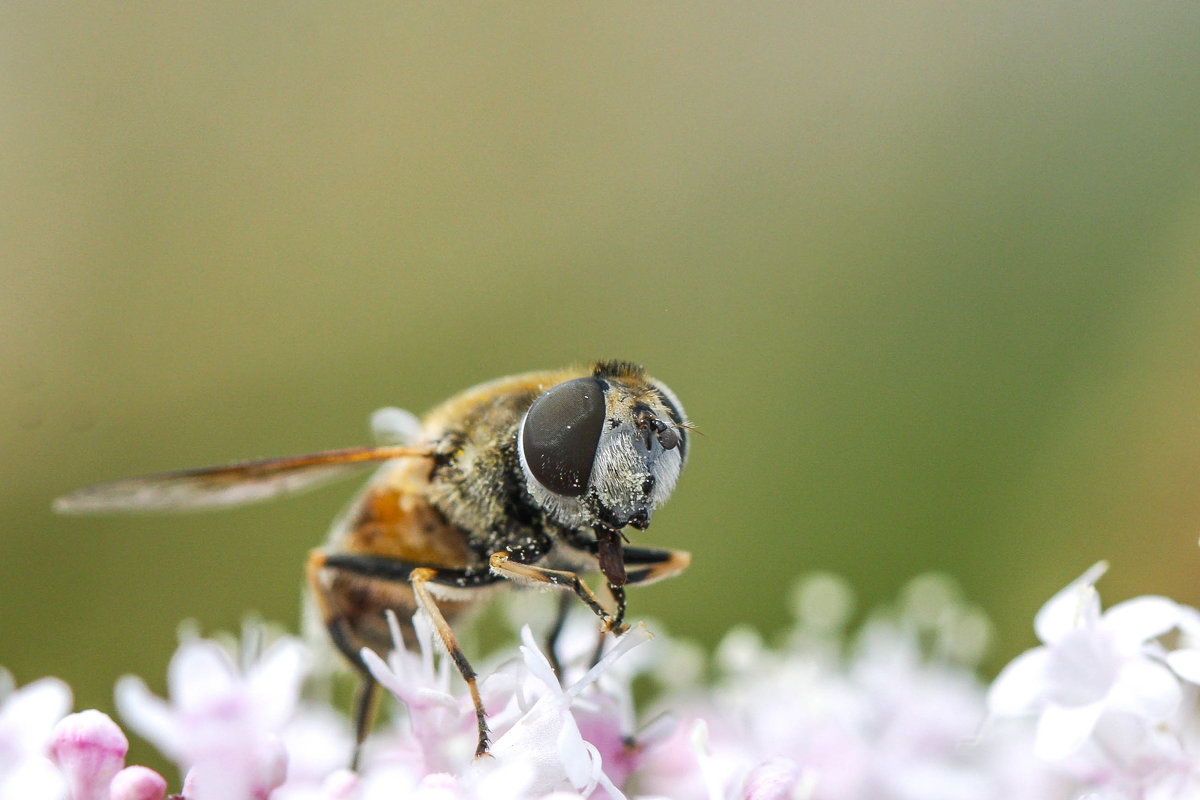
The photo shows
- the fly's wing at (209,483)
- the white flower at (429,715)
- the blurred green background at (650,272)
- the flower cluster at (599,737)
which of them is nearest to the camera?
the flower cluster at (599,737)

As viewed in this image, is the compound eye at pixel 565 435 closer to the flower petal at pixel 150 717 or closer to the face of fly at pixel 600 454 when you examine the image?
the face of fly at pixel 600 454

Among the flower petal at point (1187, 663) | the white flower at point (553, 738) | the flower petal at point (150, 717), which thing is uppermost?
the flower petal at point (1187, 663)

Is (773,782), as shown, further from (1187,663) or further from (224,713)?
(224,713)

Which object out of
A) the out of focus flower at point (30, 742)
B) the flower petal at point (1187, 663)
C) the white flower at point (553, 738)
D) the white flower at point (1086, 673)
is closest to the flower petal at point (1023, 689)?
the white flower at point (1086, 673)

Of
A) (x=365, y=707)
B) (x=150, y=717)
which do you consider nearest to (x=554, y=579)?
(x=365, y=707)

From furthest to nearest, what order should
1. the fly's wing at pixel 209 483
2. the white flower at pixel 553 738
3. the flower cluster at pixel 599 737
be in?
the fly's wing at pixel 209 483 → the flower cluster at pixel 599 737 → the white flower at pixel 553 738

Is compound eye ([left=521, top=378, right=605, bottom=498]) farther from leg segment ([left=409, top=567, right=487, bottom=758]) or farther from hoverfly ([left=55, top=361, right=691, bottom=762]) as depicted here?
leg segment ([left=409, top=567, right=487, bottom=758])
